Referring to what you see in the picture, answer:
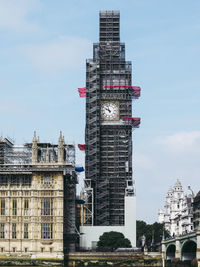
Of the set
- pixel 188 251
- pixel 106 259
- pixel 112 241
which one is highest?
pixel 112 241

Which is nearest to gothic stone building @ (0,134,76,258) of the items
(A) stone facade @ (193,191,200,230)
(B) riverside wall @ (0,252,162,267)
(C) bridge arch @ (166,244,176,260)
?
(B) riverside wall @ (0,252,162,267)

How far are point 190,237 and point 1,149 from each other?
200 feet

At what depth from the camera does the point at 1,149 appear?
16212 cm

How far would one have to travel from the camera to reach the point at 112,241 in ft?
554

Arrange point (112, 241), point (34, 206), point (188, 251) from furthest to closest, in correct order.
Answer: point (112, 241) < point (34, 206) < point (188, 251)

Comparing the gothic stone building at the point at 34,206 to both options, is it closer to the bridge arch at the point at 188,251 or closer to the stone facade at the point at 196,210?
the bridge arch at the point at 188,251

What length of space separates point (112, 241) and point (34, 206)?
2698cm

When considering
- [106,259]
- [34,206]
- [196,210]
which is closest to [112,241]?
[106,259]

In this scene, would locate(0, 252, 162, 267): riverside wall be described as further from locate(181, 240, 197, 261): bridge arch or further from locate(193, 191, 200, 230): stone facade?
locate(193, 191, 200, 230): stone facade

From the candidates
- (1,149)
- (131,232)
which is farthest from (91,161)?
(1,149)

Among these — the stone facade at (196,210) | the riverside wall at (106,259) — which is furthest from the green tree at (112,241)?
the stone facade at (196,210)

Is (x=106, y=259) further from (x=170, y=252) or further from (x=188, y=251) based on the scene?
(x=188, y=251)

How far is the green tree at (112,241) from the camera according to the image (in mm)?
167625

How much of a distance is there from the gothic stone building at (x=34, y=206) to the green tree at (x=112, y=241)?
15112 millimetres
